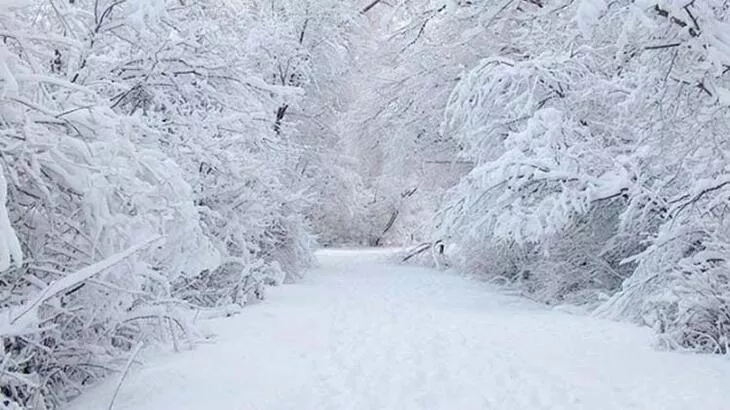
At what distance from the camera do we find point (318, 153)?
17406 mm

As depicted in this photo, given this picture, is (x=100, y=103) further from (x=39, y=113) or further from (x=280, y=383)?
(x=280, y=383)

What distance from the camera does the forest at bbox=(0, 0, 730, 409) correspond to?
411 cm

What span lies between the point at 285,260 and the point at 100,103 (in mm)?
10371

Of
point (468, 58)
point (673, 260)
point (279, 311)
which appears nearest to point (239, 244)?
point (279, 311)

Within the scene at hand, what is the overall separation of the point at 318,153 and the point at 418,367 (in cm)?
1181

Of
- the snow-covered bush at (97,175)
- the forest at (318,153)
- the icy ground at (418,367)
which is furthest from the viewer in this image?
the icy ground at (418,367)

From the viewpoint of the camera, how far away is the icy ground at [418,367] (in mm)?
4855

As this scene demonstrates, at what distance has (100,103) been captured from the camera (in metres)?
4.73

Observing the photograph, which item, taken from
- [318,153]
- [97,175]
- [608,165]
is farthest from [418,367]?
[318,153]

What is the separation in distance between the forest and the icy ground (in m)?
0.45

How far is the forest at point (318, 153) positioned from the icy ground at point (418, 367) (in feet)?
1.48

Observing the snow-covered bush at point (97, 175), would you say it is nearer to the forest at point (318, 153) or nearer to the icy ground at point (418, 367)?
the forest at point (318, 153)

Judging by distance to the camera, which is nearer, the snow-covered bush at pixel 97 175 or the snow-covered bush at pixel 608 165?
the snow-covered bush at pixel 97 175

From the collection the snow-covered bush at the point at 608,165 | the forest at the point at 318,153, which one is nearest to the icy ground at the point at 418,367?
the forest at the point at 318,153
